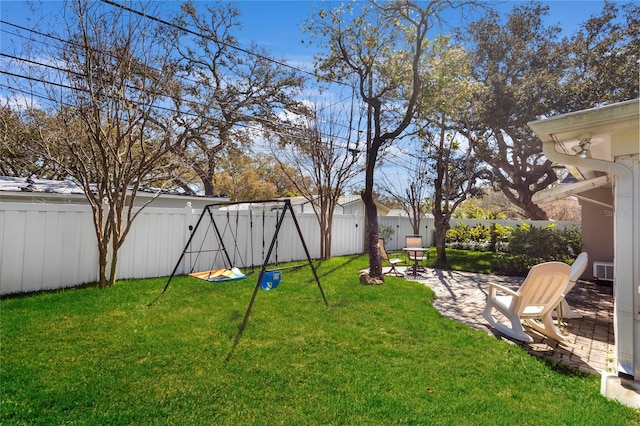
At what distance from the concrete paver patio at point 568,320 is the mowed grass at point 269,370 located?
14.6 inches

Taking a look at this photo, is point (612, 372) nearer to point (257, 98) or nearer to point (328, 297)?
point (328, 297)

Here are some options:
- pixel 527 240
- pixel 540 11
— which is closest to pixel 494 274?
pixel 527 240

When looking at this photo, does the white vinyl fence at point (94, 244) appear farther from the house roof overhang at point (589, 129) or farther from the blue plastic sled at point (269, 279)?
the house roof overhang at point (589, 129)

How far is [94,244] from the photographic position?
656 centimetres

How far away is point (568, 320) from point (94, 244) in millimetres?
8201

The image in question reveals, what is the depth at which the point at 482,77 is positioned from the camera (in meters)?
14.2

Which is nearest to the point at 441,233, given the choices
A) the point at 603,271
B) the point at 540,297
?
the point at 603,271

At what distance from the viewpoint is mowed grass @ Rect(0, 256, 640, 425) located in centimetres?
253

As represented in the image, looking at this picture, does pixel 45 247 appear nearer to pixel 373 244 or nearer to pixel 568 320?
pixel 373 244

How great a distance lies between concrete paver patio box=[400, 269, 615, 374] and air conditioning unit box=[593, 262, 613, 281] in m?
0.23

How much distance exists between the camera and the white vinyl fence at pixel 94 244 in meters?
5.59

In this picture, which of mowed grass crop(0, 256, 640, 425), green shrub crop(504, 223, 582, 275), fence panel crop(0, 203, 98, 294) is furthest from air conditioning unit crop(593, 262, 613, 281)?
fence panel crop(0, 203, 98, 294)

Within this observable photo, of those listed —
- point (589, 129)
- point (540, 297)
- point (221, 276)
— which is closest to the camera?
point (589, 129)

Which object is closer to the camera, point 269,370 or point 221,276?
point 269,370
